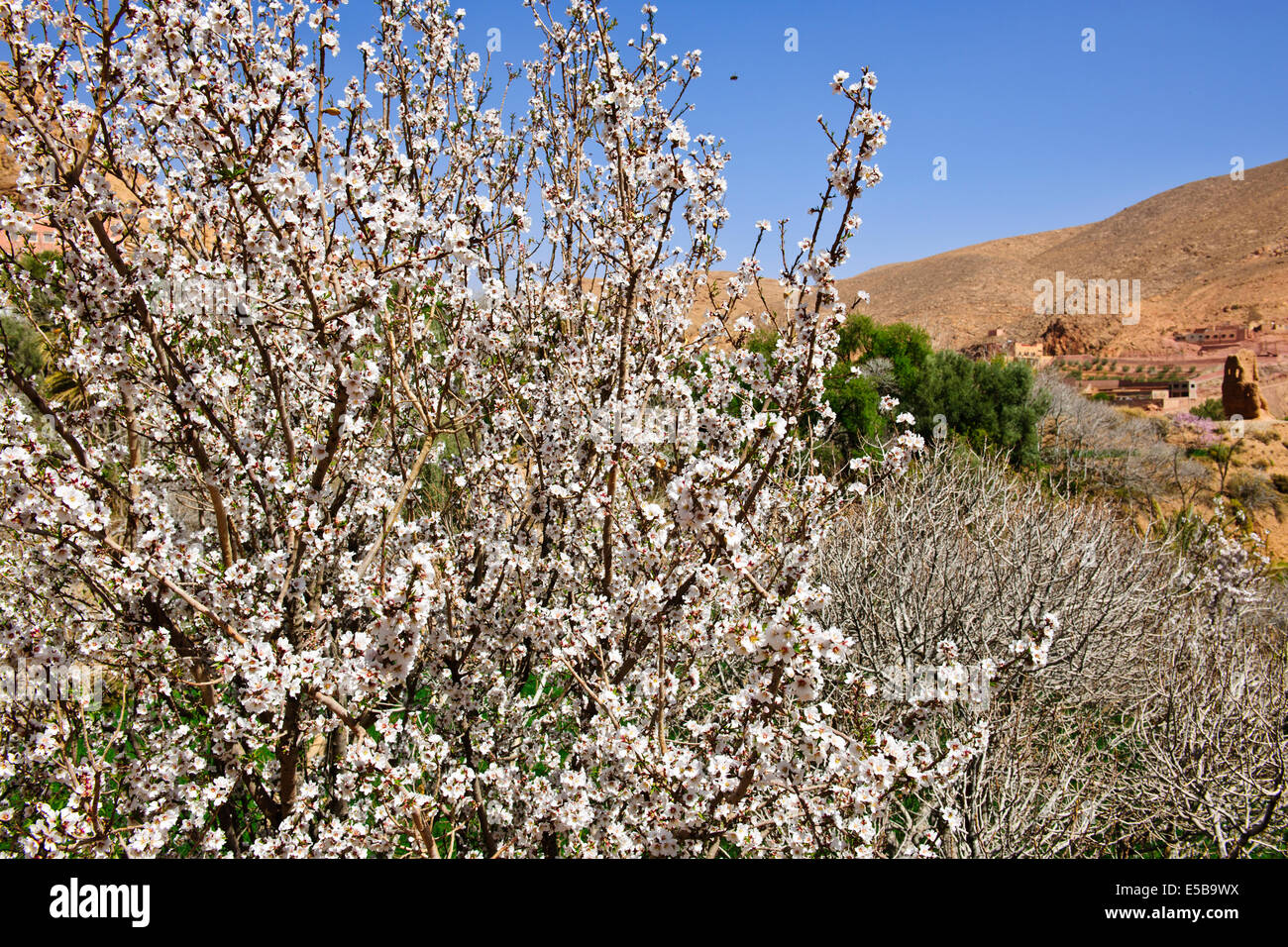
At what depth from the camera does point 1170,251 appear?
190 feet

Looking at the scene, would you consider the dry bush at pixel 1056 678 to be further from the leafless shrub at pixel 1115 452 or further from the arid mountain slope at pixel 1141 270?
the arid mountain slope at pixel 1141 270

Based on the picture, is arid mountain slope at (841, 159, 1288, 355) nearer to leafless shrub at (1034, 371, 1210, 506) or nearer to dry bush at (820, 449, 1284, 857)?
leafless shrub at (1034, 371, 1210, 506)

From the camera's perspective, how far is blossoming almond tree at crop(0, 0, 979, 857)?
2.30 m

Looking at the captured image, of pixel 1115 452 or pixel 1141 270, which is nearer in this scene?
pixel 1115 452

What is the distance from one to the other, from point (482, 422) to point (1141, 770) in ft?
15.1

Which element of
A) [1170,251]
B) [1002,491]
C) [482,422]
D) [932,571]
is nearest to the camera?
[482,422]

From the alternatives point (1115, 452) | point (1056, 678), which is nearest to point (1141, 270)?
point (1115, 452)

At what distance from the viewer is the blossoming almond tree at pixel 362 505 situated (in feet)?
7.54

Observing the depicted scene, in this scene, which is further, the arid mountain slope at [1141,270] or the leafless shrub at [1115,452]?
the arid mountain slope at [1141,270]

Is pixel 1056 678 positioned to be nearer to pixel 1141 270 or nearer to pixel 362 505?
pixel 362 505

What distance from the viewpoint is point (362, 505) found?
10.1 feet

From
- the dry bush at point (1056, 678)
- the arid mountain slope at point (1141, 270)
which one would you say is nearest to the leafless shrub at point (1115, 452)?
the dry bush at point (1056, 678)
